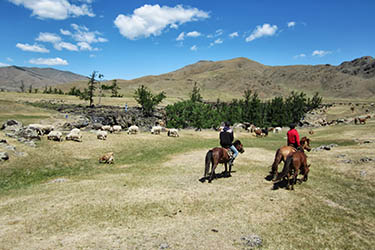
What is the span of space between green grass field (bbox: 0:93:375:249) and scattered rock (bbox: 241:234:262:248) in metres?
0.20

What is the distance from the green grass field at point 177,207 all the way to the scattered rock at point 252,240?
0.20 m

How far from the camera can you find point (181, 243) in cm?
800

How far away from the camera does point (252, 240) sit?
8.11 meters

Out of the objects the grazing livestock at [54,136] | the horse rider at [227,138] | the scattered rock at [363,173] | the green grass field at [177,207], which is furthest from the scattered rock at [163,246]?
the grazing livestock at [54,136]

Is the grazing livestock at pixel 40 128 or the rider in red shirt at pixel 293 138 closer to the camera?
the rider in red shirt at pixel 293 138

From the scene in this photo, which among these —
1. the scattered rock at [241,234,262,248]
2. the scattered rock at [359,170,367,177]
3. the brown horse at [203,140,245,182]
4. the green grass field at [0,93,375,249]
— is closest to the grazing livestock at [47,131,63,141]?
the green grass field at [0,93,375,249]

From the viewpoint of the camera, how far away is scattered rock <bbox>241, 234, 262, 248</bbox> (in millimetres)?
7973

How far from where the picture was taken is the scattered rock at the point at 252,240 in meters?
7.97

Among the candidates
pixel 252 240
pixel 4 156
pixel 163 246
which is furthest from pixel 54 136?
pixel 252 240

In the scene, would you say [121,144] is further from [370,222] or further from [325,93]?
[325,93]

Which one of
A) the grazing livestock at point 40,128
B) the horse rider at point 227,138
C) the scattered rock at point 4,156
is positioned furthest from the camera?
the grazing livestock at point 40,128

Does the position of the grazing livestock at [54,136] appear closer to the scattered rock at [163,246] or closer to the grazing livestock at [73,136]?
the grazing livestock at [73,136]

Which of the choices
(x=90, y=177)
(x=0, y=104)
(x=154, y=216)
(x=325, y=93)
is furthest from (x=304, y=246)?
(x=325, y=93)

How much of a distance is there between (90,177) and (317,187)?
1579 cm
